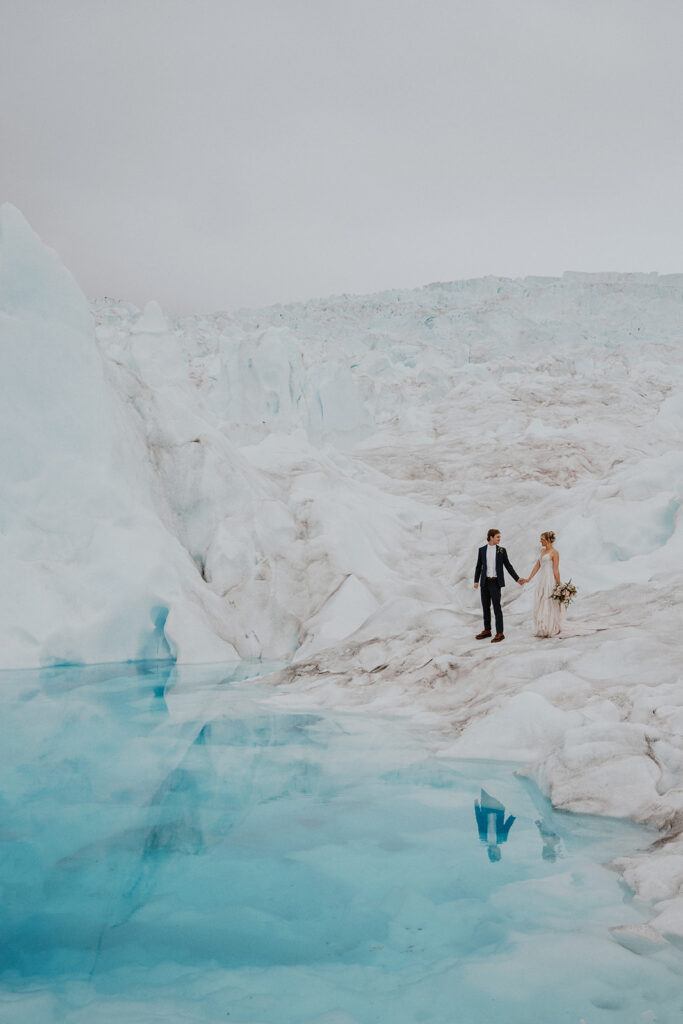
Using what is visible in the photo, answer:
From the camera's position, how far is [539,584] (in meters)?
8.04

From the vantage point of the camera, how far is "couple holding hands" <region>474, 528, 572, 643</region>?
7.86 metres

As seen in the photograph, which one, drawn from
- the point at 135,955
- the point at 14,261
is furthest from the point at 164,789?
the point at 14,261

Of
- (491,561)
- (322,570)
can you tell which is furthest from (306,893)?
(322,570)

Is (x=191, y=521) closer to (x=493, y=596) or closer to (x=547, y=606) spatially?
(x=493, y=596)

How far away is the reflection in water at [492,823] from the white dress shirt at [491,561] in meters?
3.43

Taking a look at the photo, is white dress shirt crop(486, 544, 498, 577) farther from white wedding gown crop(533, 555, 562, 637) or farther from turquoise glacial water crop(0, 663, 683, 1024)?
turquoise glacial water crop(0, 663, 683, 1024)

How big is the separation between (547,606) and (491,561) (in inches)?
34.0

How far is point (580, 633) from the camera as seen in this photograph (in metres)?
7.69

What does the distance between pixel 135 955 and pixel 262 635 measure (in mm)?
9523

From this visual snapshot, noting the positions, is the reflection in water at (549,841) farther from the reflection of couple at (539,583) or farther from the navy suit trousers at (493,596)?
the navy suit trousers at (493,596)

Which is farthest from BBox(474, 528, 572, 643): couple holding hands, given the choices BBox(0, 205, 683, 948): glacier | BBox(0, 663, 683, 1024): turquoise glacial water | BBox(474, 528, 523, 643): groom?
BBox(0, 663, 683, 1024): turquoise glacial water

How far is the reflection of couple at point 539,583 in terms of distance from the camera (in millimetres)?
7879

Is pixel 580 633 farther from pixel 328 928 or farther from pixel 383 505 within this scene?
pixel 383 505

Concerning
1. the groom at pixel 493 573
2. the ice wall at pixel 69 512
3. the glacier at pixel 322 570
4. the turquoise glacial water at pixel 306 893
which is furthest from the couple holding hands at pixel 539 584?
the ice wall at pixel 69 512
